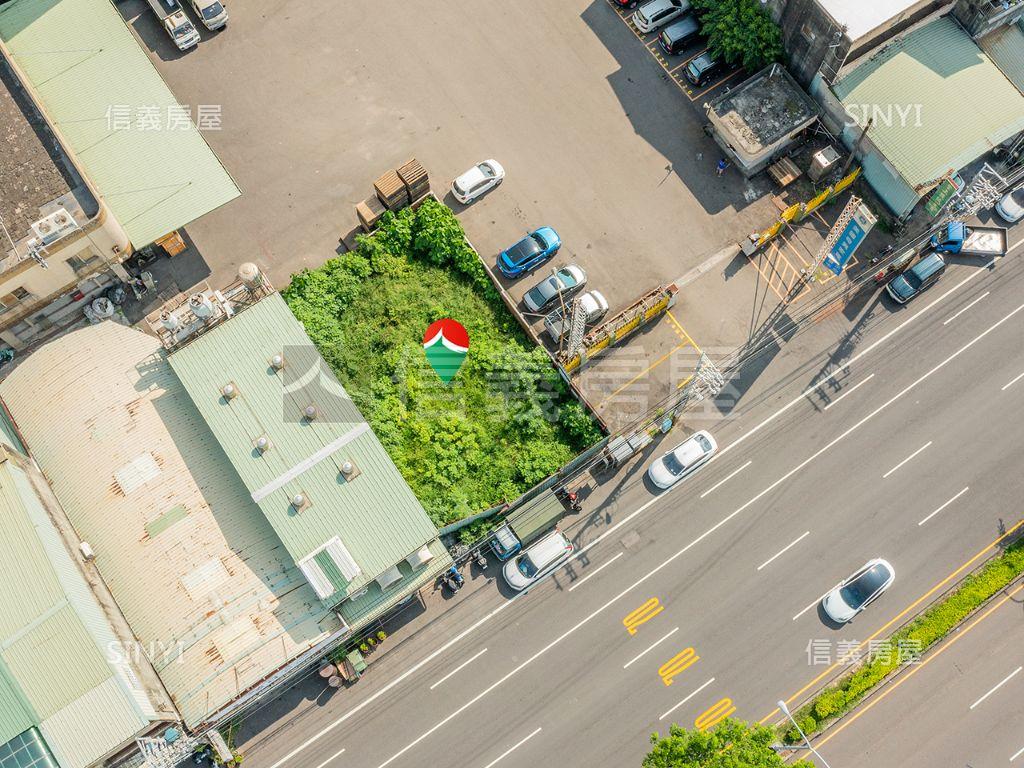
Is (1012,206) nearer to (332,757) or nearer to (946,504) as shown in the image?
(946,504)

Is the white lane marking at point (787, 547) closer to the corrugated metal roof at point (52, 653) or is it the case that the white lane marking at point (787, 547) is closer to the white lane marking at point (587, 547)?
the white lane marking at point (587, 547)

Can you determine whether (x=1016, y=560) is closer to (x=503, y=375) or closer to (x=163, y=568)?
(x=503, y=375)

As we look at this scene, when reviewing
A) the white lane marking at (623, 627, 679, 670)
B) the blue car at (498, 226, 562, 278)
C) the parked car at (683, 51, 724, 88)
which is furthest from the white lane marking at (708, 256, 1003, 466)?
the parked car at (683, 51, 724, 88)

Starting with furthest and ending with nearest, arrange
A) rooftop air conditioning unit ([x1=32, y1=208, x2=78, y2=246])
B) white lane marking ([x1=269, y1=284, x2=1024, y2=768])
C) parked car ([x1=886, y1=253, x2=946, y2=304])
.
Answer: parked car ([x1=886, y1=253, x2=946, y2=304]) < white lane marking ([x1=269, y1=284, x2=1024, y2=768]) < rooftop air conditioning unit ([x1=32, y1=208, x2=78, y2=246])

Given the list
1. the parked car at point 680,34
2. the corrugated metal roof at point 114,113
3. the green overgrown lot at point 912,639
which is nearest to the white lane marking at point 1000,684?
the green overgrown lot at point 912,639

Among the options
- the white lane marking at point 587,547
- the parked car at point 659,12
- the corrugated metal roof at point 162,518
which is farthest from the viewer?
the parked car at point 659,12

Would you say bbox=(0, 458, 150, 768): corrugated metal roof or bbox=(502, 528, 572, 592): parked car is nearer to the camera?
bbox=(0, 458, 150, 768): corrugated metal roof

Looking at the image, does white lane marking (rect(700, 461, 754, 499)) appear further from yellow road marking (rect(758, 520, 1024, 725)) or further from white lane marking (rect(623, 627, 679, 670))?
yellow road marking (rect(758, 520, 1024, 725))
